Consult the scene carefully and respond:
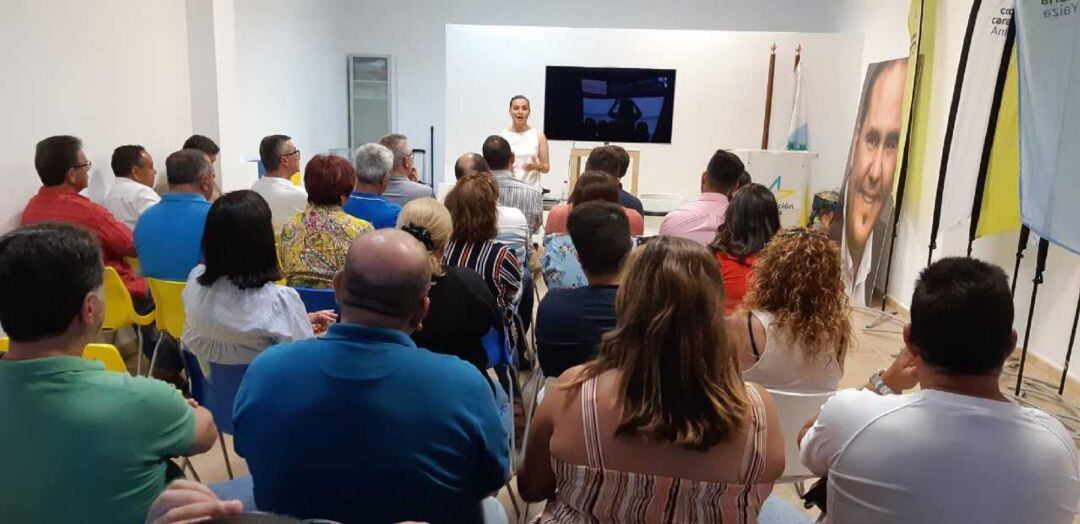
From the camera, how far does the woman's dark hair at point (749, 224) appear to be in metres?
2.73

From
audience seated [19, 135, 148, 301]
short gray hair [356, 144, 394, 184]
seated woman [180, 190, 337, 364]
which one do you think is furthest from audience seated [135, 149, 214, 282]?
seated woman [180, 190, 337, 364]

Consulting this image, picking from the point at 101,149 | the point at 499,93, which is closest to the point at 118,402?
the point at 101,149

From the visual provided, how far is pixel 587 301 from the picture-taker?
2.23 meters

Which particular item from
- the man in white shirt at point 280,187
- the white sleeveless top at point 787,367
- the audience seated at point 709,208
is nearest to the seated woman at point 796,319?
the white sleeveless top at point 787,367

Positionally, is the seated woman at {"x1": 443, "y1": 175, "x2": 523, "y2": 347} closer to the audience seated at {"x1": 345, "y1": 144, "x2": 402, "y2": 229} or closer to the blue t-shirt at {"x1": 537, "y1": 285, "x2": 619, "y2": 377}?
the blue t-shirt at {"x1": 537, "y1": 285, "x2": 619, "y2": 377}

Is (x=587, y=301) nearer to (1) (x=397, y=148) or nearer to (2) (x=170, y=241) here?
(2) (x=170, y=241)

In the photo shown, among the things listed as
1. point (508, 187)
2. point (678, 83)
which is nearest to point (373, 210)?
point (508, 187)

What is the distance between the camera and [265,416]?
1364mm

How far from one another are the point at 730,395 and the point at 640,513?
0.27m

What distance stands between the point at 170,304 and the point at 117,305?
0.40 meters

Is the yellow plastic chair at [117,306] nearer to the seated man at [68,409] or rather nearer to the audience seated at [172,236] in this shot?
the audience seated at [172,236]

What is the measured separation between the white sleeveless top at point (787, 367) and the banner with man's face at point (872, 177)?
3.71 metres

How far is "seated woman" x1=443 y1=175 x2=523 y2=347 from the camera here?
2934 millimetres

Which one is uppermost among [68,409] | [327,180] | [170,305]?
[327,180]
